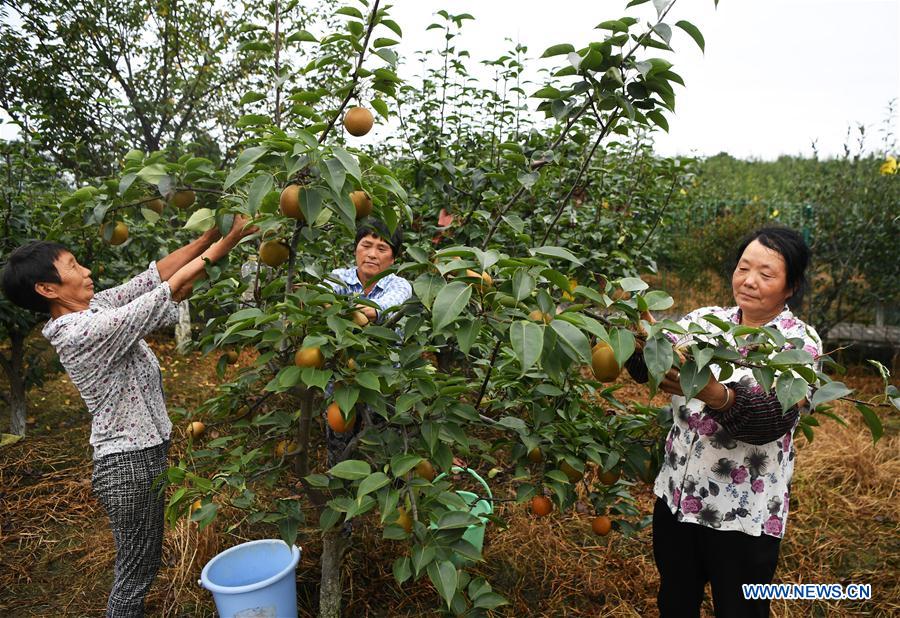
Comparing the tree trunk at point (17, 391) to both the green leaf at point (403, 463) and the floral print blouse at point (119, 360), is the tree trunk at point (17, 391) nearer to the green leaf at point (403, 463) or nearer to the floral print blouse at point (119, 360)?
the floral print blouse at point (119, 360)

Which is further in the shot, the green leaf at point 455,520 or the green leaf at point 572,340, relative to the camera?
the green leaf at point 455,520

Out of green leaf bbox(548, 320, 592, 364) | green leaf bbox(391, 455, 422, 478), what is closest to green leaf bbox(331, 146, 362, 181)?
green leaf bbox(548, 320, 592, 364)

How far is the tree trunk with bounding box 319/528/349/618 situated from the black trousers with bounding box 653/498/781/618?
3.30 feet

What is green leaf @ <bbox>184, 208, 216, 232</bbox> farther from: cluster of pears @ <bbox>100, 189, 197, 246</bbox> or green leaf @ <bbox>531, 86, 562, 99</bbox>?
green leaf @ <bbox>531, 86, 562, 99</bbox>

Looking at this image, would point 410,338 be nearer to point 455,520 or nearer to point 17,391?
point 455,520

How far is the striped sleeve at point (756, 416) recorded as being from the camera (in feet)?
4.29

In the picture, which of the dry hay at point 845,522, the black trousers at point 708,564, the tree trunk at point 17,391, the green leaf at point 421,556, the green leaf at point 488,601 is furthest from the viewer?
the tree trunk at point 17,391

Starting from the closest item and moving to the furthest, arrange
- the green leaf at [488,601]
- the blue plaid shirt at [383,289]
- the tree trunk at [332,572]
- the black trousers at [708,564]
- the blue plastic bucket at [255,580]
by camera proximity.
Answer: the green leaf at [488,601]
the black trousers at [708,564]
the blue plastic bucket at [255,580]
the tree trunk at [332,572]
the blue plaid shirt at [383,289]

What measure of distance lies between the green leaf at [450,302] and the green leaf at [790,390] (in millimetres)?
598

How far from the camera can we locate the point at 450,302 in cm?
96

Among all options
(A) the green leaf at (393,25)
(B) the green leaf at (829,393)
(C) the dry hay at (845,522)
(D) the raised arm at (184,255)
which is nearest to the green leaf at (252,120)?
(A) the green leaf at (393,25)

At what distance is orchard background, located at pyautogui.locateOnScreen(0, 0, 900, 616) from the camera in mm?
1170

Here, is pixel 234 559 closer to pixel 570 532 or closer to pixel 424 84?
pixel 570 532

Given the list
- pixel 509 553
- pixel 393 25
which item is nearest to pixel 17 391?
pixel 509 553
